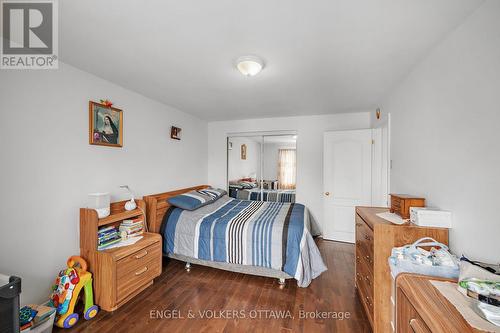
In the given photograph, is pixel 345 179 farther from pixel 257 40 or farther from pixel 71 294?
pixel 71 294

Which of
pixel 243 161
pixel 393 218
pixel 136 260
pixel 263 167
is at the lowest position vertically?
pixel 136 260

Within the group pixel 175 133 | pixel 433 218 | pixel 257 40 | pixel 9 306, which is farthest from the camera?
pixel 175 133

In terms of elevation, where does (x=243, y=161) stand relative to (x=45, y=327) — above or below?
above

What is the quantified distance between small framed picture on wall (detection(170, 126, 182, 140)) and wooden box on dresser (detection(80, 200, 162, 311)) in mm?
1604

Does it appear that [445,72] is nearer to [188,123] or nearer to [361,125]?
[361,125]

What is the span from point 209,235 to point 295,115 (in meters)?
2.81

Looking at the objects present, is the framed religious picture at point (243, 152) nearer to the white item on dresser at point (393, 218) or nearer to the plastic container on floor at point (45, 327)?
the white item on dresser at point (393, 218)

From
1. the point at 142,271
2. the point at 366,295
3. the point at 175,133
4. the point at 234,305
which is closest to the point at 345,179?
the point at 366,295

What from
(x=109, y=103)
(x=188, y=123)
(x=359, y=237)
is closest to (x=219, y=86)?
(x=109, y=103)

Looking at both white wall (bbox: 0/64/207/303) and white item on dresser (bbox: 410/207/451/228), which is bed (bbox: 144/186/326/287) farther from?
white item on dresser (bbox: 410/207/451/228)

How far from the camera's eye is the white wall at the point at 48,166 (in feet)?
5.16

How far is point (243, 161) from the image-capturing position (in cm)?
445

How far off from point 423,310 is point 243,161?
3.79 m

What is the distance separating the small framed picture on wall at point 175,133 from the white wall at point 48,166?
30.7 inches
